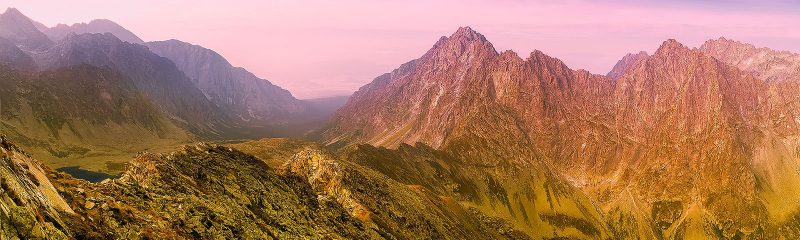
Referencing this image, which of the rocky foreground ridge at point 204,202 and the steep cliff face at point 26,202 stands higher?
the steep cliff face at point 26,202

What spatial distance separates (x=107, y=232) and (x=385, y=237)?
2287 inches

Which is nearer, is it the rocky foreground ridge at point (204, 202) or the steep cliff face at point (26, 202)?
the steep cliff face at point (26, 202)

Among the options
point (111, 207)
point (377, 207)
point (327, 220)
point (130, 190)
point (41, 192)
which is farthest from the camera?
point (377, 207)

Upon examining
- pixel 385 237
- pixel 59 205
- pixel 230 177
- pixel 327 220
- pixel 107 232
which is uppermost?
pixel 59 205

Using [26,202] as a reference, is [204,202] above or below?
below

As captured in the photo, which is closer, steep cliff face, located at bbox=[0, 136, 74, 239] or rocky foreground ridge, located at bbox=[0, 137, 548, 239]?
steep cliff face, located at bbox=[0, 136, 74, 239]

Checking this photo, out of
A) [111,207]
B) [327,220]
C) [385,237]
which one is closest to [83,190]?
[111,207]

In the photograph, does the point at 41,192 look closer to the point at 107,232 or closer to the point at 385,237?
the point at 107,232

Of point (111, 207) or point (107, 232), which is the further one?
point (111, 207)

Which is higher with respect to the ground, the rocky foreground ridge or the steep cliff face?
the steep cliff face

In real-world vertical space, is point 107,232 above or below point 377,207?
above

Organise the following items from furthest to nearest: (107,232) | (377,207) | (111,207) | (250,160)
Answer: (377,207), (250,160), (111,207), (107,232)

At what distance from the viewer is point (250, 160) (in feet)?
292

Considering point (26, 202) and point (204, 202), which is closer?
point (26, 202)
